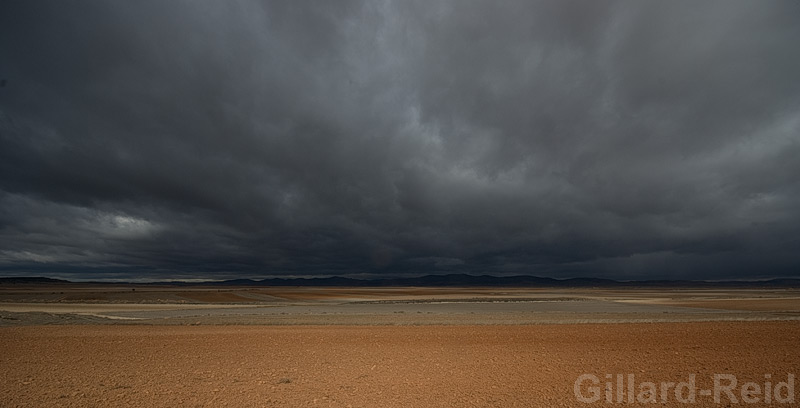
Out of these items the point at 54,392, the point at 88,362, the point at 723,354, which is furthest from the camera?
the point at 723,354

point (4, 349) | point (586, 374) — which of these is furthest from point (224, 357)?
point (586, 374)

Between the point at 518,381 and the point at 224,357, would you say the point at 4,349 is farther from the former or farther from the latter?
the point at 518,381

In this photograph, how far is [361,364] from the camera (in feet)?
47.3

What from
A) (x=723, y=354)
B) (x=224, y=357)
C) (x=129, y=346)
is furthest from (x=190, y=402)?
(x=723, y=354)

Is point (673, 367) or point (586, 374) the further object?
point (673, 367)

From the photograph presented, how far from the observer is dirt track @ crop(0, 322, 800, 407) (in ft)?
34.4

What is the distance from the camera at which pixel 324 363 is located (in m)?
14.6

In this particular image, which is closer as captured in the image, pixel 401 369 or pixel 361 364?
pixel 401 369

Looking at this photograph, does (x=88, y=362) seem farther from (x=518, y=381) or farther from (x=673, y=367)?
(x=673, y=367)

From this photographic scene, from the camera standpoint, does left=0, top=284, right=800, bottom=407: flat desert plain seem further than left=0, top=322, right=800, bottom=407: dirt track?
No

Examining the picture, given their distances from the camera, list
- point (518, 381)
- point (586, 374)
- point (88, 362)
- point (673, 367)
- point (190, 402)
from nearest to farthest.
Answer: point (190, 402) → point (518, 381) → point (586, 374) → point (673, 367) → point (88, 362)

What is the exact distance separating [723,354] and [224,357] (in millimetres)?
18339

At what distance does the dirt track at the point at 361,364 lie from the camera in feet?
34.4

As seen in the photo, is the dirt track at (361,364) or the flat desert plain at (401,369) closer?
the flat desert plain at (401,369)
